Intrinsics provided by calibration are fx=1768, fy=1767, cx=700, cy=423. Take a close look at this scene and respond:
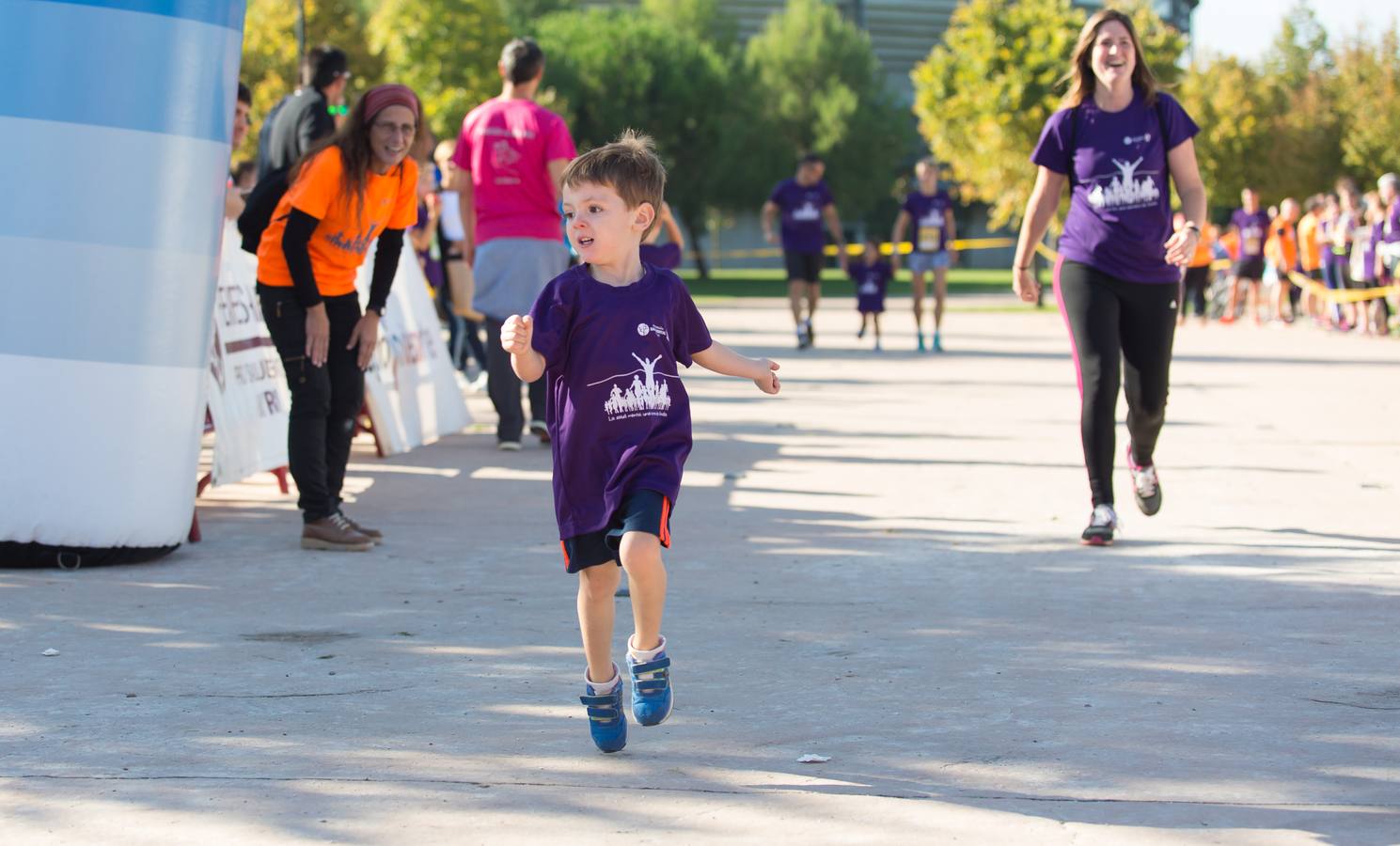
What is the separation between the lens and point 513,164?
9.60m

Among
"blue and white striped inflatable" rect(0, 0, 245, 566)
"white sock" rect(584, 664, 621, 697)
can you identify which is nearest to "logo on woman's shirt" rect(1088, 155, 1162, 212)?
"blue and white striped inflatable" rect(0, 0, 245, 566)

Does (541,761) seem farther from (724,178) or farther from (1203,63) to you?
(724,178)

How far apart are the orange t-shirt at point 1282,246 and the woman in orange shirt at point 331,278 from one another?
2140cm

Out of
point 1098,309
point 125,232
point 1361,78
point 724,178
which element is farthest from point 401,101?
point 724,178

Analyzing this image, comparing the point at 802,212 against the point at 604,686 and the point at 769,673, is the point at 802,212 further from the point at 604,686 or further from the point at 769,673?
the point at 604,686

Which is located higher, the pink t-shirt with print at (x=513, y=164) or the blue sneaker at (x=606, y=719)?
the pink t-shirt with print at (x=513, y=164)

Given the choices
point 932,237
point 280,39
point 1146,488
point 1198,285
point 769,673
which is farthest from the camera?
point 280,39

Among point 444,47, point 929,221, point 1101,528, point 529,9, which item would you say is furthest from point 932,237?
point 529,9

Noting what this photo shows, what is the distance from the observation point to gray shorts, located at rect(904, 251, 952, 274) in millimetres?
18391

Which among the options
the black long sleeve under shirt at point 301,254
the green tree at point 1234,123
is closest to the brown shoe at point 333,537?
the black long sleeve under shirt at point 301,254

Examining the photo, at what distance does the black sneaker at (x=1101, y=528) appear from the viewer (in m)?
6.90

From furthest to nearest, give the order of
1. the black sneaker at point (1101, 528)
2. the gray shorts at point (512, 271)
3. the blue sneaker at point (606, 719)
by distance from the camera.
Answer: the gray shorts at point (512, 271), the black sneaker at point (1101, 528), the blue sneaker at point (606, 719)

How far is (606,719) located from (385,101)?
3457mm

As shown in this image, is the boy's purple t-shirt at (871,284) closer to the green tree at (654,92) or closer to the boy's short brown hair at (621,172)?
the boy's short brown hair at (621,172)
